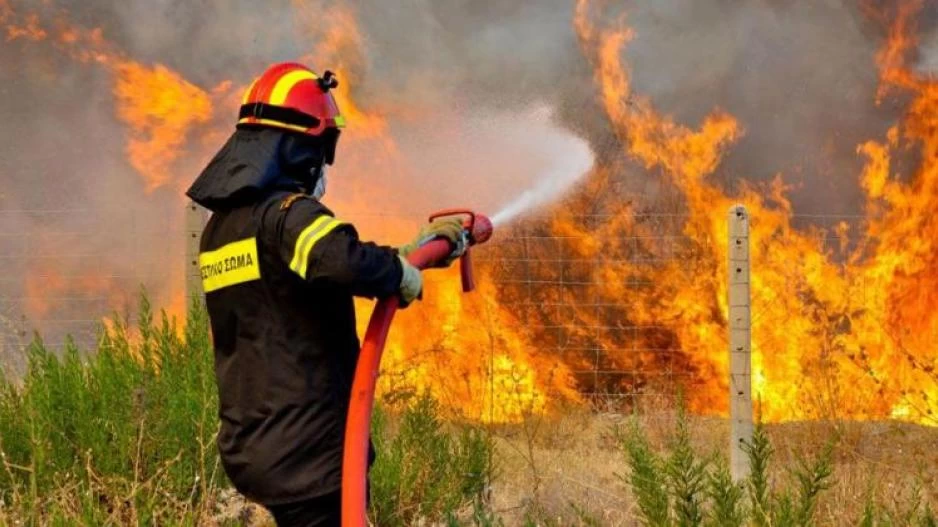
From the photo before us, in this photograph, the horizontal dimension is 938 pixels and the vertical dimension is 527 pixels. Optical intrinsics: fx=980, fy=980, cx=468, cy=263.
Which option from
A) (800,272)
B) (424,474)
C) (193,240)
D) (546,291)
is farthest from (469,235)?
(546,291)

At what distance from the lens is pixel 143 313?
4.57m

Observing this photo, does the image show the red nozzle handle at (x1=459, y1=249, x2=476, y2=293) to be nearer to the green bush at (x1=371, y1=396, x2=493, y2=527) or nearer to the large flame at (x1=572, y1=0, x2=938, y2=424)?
the green bush at (x1=371, y1=396, x2=493, y2=527)

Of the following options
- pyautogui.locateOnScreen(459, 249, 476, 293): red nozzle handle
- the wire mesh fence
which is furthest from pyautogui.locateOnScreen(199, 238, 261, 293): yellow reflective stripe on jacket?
the wire mesh fence

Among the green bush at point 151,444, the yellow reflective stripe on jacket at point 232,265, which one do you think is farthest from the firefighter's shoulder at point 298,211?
the green bush at point 151,444

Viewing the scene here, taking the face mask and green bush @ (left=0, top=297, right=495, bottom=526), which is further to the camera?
green bush @ (left=0, top=297, right=495, bottom=526)

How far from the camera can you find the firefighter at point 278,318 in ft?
8.87

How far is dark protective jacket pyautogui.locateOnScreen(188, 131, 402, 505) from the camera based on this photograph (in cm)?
271

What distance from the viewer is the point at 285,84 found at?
2.88m

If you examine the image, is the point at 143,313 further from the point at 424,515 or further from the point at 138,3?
the point at 138,3

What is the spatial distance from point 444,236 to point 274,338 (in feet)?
1.96

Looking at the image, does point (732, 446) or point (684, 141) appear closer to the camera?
point (732, 446)

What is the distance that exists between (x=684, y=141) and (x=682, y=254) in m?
1.39

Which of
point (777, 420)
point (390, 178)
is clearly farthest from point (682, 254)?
point (390, 178)

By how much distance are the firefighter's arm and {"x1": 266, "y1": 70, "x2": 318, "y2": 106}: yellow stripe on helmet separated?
1.24 ft
